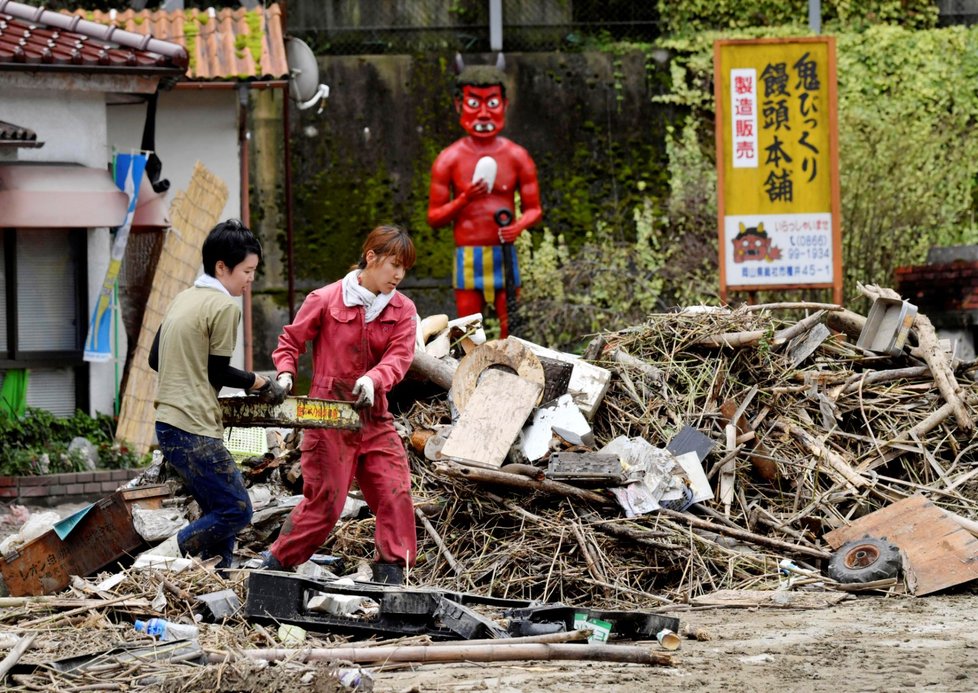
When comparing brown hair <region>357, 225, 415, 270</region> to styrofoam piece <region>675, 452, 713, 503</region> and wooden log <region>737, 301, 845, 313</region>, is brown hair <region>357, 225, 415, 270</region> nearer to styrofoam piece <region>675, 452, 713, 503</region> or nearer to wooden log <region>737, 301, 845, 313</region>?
styrofoam piece <region>675, 452, 713, 503</region>

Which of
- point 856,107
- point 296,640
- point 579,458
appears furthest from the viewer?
point 856,107

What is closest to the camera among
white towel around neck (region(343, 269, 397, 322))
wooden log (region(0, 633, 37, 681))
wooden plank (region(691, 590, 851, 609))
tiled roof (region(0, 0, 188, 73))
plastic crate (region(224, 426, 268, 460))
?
wooden log (region(0, 633, 37, 681))

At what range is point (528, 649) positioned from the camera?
229 inches

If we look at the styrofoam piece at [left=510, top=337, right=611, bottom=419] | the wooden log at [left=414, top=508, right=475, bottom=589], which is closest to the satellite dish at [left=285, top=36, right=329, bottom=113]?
the styrofoam piece at [left=510, top=337, right=611, bottom=419]

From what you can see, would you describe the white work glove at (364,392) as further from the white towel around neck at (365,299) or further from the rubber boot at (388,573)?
the rubber boot at (388,573)

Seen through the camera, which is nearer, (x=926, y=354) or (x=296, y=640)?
(x=296, y=640)

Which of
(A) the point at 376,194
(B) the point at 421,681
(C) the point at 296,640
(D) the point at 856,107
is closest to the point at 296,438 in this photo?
(C) the point at 296,640

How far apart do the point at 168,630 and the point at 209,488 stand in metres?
1.17

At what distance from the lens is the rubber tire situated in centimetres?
780

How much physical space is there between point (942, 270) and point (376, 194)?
22.3ft

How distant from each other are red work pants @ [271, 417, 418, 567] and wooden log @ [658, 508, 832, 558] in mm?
1679

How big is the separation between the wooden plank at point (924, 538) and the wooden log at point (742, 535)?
0.74ft

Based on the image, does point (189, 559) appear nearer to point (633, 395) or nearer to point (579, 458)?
point (579, 458)

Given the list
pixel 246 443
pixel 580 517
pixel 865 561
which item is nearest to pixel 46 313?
pixel 246 443
